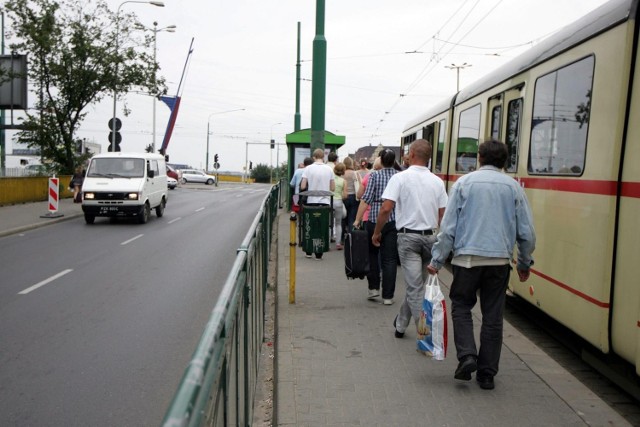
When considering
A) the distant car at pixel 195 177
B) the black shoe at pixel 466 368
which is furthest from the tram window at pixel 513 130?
the distant car at pixel 195 177

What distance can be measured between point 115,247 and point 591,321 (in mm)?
11476

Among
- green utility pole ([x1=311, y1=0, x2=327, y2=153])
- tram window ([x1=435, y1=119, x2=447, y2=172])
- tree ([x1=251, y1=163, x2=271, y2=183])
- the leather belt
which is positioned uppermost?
green utility pole ([x1=311, y1=0, x2=327, y2=153])

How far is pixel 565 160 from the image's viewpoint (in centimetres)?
646

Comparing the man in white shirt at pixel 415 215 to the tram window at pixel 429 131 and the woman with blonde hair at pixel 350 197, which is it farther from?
the tram window at pixel 429 131

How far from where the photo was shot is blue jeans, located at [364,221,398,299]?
7539mm

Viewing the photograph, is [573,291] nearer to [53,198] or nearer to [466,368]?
[466,368]

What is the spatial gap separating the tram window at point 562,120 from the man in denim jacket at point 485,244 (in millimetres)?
1157

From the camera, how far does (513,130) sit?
8672 mm

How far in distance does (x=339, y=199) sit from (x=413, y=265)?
22.6 feet

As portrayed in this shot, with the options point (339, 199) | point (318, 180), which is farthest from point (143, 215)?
point (318, 180)

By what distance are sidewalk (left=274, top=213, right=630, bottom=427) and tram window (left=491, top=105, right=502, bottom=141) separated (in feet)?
10.1

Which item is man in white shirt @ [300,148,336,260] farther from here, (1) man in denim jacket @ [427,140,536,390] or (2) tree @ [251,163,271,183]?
(2) tree @ [251,163,271,183]

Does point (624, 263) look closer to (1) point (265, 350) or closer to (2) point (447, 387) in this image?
(2) point (447, 387)

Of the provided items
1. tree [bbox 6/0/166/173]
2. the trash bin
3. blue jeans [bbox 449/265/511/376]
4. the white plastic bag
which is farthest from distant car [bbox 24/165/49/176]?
blue jeans [bbox 449/265/511/376]
